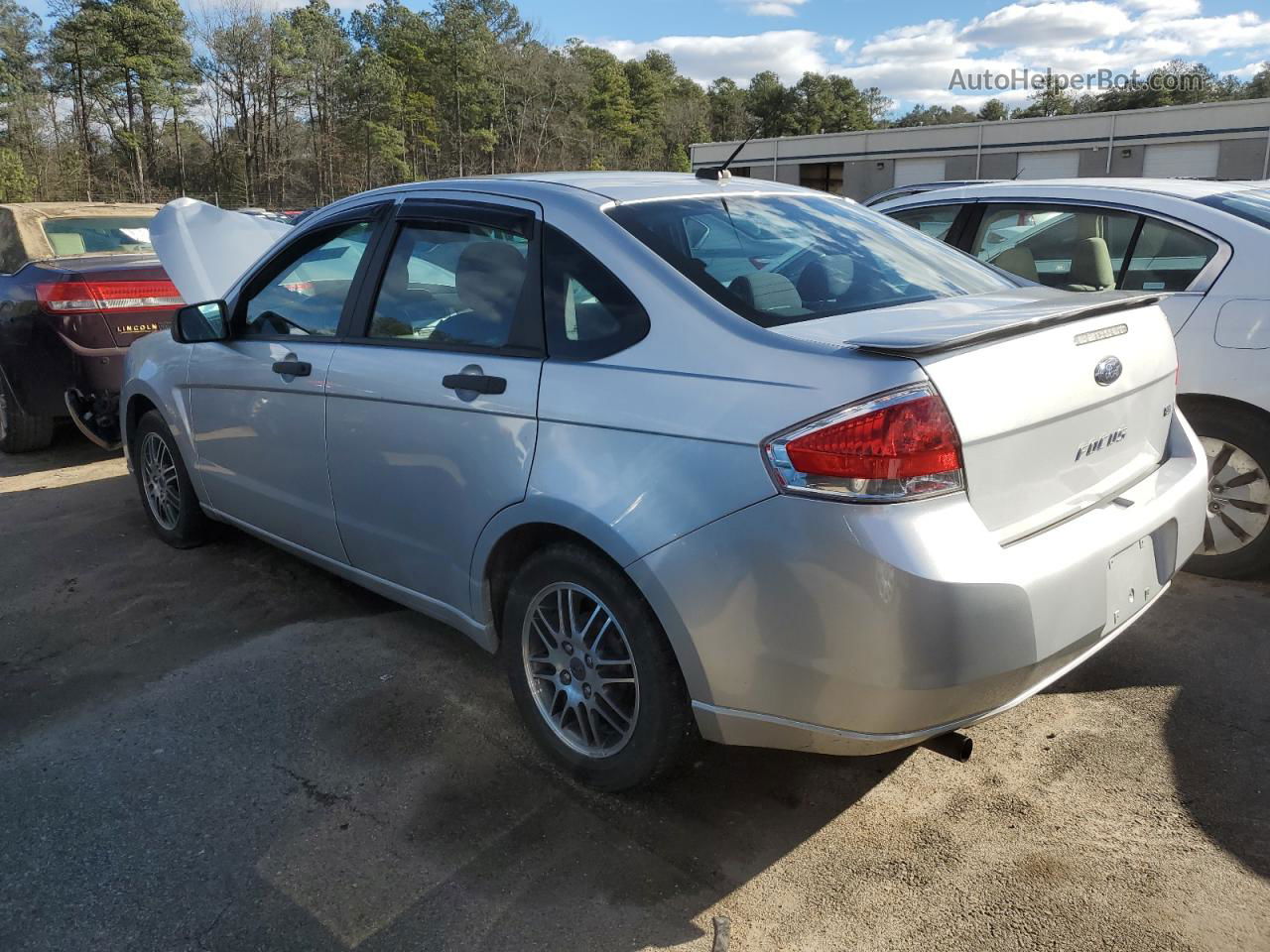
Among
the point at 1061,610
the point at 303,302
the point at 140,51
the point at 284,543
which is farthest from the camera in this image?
the point at 140,51

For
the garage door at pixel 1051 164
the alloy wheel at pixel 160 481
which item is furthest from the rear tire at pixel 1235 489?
the garage door at pixel 1051 164

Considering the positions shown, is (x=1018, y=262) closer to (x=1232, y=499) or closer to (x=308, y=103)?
(x=1232, y=499)

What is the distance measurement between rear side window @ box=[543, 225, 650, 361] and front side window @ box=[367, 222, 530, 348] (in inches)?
5.1

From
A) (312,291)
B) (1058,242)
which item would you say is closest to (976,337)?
(312,291)

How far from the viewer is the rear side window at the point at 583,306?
100 inches

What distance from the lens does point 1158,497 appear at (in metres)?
2.69

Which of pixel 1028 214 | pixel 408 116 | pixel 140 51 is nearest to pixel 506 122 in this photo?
pixel 408 116

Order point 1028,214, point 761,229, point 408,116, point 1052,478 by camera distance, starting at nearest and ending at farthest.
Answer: point 1052,478
point 761,229
point 1028,214
point 408,116

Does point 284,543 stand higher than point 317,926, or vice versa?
point 284,543

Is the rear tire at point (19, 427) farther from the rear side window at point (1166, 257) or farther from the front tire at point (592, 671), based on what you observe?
the rear side window at point (1166, 257)

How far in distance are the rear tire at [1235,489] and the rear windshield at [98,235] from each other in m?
6.94

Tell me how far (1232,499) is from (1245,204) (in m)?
1.32

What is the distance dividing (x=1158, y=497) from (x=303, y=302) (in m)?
3.05

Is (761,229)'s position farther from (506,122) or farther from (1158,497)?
(506,122)
